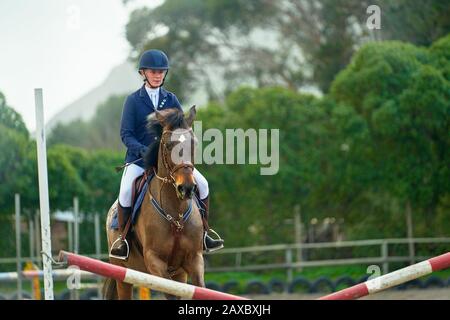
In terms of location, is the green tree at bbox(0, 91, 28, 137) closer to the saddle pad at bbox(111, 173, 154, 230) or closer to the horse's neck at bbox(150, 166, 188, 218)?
the saddle pad at bbox(111, 173, 154, 230)

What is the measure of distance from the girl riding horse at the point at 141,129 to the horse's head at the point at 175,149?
0.32m

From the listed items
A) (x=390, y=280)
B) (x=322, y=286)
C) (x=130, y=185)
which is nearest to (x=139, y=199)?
(x=130, y=185)

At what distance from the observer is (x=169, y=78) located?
44156 mm

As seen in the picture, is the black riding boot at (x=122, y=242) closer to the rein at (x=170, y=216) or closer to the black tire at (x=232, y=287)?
the rein at (x=170, y=216)

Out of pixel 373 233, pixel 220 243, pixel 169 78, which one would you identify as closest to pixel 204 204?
pixel 220 243

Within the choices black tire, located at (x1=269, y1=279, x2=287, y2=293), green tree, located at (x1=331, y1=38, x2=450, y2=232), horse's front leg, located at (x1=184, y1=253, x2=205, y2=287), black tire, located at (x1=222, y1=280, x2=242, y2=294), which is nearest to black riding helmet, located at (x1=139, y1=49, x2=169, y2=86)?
horse's front leg, located at (x1=184, y1=253, x2=205, y2=287)

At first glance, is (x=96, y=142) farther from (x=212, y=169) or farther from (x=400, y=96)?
(x=400, y=96)

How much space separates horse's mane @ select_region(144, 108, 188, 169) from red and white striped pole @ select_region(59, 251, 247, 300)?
235 centimetres

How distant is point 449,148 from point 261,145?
13.7 feet

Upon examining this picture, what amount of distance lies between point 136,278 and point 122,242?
2.99 meters

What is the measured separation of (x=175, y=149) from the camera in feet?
26.8

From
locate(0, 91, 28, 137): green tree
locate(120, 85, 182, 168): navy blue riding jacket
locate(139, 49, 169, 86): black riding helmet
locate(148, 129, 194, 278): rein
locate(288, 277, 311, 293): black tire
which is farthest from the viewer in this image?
locate(288, 277, 311, 293): black tire

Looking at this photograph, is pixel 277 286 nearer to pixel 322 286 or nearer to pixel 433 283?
pixel 322 286

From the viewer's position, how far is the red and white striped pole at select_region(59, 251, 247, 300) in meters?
5.92
